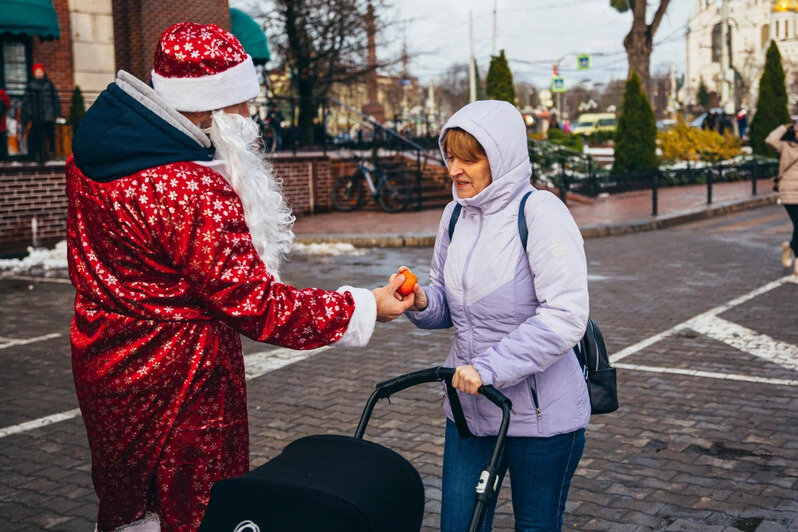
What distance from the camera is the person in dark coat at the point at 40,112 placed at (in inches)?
651

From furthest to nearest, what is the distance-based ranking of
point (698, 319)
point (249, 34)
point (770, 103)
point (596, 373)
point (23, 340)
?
point (770, 103), point (249, 34), point (698, 319), point (23, 340), point (596, 373)

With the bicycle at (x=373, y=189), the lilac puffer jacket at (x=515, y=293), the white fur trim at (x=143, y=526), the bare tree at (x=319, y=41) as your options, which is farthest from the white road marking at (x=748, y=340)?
the bare tree at (x=319, y=41)

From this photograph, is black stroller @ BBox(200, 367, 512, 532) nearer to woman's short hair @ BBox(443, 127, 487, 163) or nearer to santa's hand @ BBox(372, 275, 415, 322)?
santa's hand @ BBox(372, 275, 415, 322)

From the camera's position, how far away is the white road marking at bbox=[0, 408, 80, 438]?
19.5ft

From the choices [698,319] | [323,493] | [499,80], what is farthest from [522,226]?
[499,80]

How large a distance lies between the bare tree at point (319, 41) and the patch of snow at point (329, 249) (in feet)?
33.9

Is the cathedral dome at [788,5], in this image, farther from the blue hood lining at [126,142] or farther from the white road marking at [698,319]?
the blue hood lining at [126,142]

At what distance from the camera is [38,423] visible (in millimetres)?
6094

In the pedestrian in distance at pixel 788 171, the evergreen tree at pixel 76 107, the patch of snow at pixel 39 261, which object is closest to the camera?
the pedestrian in distance at pixel 788 171

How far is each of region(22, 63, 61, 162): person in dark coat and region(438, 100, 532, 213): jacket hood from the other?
15091 mm

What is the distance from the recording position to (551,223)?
Result: 9.18ft

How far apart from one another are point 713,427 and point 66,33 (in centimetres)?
1701

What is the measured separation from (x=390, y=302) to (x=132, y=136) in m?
0.87

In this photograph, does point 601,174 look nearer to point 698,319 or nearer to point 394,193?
point 394,193
